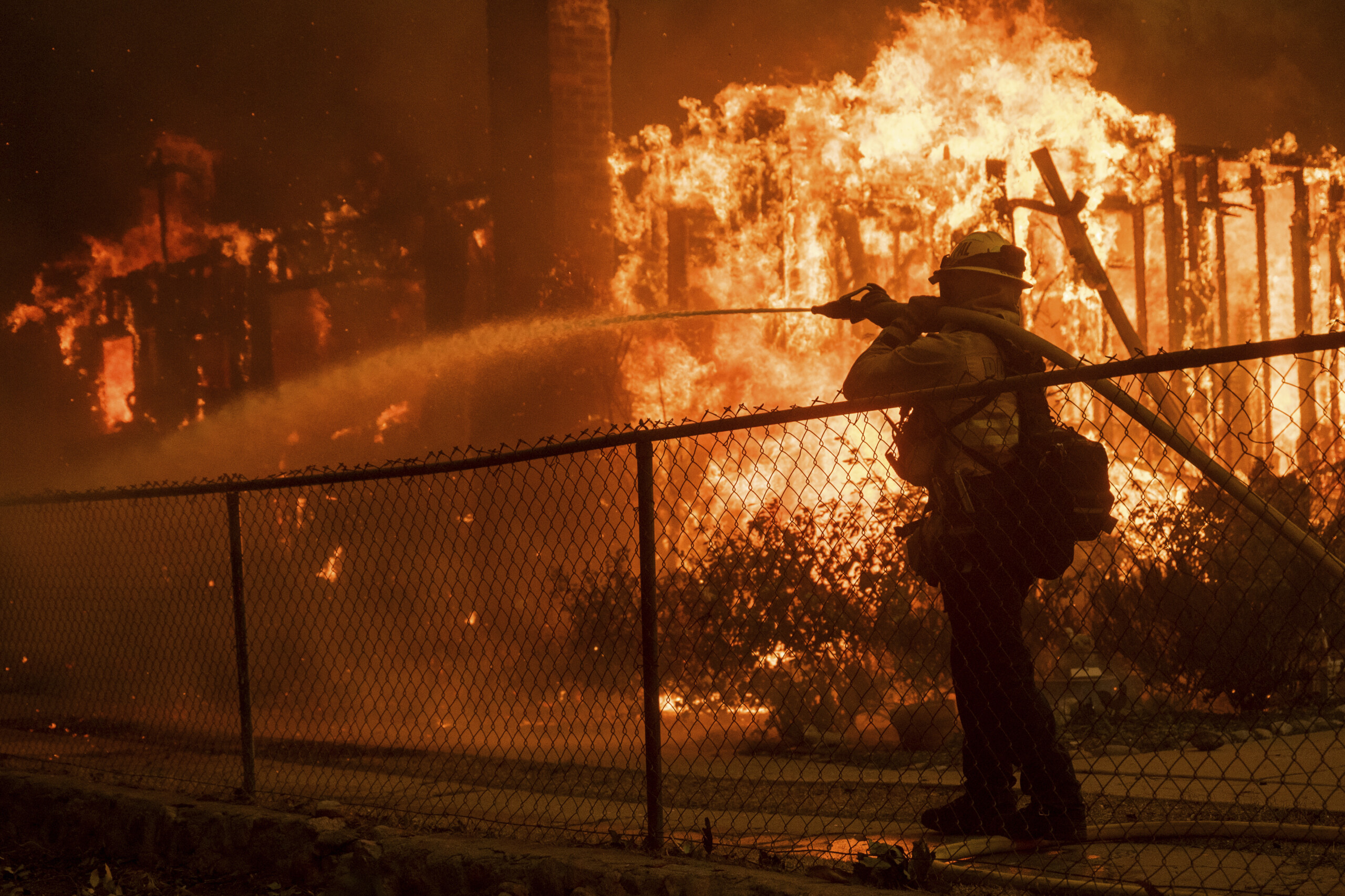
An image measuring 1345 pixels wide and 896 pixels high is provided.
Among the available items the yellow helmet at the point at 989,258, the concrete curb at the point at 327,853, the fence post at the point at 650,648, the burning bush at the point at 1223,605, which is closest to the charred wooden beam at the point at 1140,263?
the burning bush at the point at 1223,605

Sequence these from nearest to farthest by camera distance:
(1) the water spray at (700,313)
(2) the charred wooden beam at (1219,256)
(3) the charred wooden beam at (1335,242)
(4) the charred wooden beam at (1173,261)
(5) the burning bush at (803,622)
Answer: (1) the water spray at (700,313) → (5) the burning bush at (803,622) → (4) the charred wooden beam at (1173,261) → (2) the charred wooden beam at (1219,256) → (3) the charred wooden beam at (1335,242)

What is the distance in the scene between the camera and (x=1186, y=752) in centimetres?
527

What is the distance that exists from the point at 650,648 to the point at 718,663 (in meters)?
3.28

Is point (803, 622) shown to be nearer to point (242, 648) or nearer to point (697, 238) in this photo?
point (242, 648)

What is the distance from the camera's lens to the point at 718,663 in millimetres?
6914

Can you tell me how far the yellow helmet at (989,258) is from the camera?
4121mm

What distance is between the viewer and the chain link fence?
150 inches

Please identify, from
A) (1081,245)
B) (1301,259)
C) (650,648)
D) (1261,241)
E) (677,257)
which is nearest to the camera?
(650,648)

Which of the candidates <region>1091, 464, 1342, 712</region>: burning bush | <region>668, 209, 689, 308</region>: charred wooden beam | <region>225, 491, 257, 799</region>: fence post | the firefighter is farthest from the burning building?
the firefighter

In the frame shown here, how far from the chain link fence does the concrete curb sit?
0.25 m

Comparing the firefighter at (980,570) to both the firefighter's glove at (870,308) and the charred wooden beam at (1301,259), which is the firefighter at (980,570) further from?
the charred wooden beam at (1301,259)

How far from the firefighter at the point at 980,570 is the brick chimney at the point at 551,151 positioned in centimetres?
642

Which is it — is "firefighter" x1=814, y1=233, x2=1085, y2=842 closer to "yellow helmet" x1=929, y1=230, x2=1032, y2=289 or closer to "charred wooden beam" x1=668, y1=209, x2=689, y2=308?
"yellow helmet" x1=929, y1=230, x2=1032, y2=289

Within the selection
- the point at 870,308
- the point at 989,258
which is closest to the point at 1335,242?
the point at 989,258
